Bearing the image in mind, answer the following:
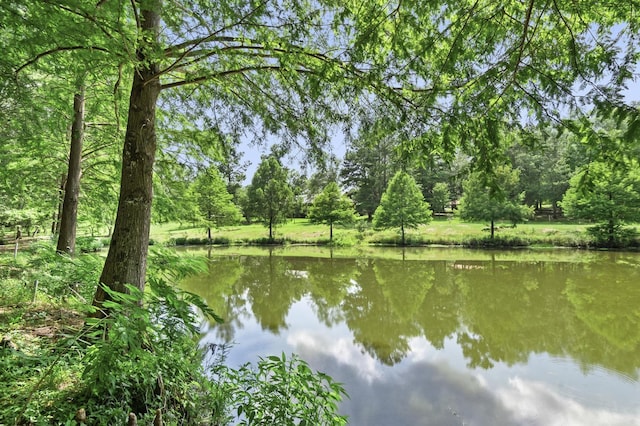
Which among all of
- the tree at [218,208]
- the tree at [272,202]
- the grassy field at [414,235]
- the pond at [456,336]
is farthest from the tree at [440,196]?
the pond at [456,336]

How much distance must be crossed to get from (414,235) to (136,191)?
27.3 m

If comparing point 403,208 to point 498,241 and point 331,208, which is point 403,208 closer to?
point 331,208

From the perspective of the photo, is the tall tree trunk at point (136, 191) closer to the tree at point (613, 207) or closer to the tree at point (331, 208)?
the tree at point (613, 207)

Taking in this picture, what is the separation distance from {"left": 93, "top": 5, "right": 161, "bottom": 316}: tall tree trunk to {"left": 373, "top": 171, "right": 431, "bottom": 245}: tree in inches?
1015

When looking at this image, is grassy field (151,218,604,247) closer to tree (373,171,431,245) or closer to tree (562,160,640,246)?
tree (373,171,431,245)

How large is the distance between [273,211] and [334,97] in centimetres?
2797

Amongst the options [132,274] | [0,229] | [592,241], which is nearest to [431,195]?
[592,241]

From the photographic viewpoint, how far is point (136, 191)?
3479 millimetres

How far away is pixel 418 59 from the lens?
11.2ft

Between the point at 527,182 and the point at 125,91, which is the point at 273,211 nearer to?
the point at 125,91

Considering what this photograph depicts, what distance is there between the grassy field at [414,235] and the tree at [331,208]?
1.68m

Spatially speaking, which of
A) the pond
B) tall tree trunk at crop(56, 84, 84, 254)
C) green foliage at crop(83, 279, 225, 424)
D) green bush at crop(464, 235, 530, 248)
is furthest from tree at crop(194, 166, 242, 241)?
green foliage at crop(83, 279, 225, 424)

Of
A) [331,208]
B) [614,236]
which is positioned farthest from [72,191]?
[614,236]

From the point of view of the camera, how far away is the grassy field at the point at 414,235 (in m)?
25.4
